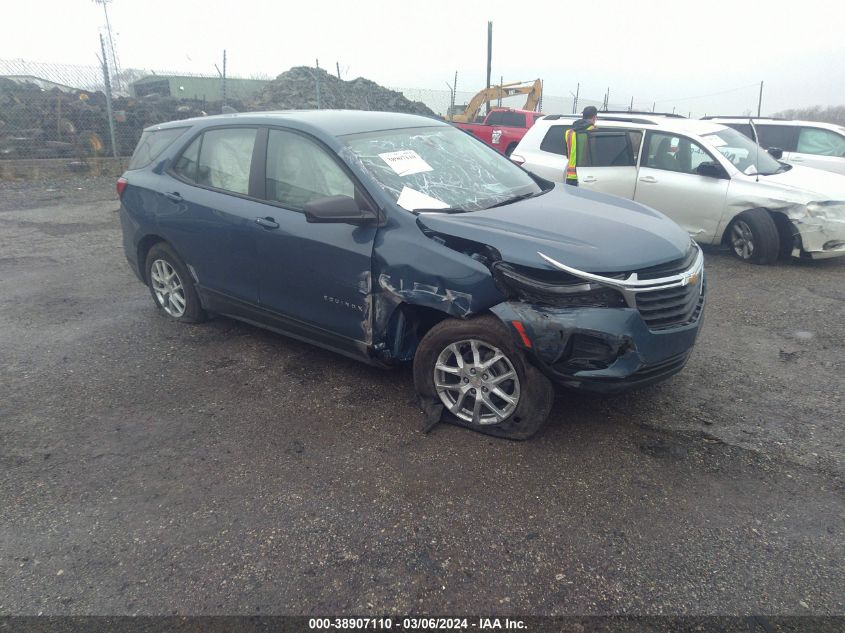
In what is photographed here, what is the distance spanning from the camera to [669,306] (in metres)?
3.24

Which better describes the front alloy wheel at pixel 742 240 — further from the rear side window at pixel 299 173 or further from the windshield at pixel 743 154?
the rear side window at pixel 299 173

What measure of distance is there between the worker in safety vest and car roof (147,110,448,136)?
136 inches

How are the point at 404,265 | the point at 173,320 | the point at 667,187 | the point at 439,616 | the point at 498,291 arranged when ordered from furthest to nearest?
the point at 667,187 < the point at 173,320 < the point at 404,265 < the point at 498,291 < the point at 439,616

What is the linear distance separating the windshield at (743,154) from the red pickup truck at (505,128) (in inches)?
352

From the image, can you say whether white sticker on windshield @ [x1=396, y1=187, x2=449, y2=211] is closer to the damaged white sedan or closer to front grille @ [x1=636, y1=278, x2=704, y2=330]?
front grille @ [x1=636, y1=278, x2=704, y2=330]

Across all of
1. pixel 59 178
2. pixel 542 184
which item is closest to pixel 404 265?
pixel 542 184

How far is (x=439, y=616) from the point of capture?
7.51ft

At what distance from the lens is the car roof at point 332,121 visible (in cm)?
402

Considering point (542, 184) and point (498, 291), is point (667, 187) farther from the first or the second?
point (498, 291)

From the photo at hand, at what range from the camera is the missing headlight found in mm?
3062

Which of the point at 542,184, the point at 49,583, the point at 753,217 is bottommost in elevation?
the point at 49,583

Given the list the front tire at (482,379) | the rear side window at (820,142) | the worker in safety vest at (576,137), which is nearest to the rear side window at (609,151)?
the worker in safety vest at (576,137)

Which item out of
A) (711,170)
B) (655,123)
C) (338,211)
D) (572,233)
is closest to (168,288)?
(338,211)

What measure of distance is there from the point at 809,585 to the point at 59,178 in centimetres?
1500
